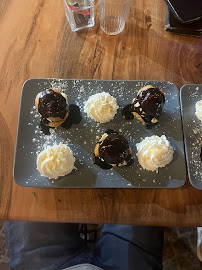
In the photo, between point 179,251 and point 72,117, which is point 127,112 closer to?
point 72,117

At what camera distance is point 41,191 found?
98 centimetres

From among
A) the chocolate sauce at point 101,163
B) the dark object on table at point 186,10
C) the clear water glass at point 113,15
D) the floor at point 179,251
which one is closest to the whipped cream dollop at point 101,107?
A: the chocolate sauce at point 101,163

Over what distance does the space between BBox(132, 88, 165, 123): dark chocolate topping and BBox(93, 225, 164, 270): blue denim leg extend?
0.61 metres

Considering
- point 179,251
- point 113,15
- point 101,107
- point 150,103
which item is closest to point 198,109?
point 150,103

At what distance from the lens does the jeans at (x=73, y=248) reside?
122 centimetres

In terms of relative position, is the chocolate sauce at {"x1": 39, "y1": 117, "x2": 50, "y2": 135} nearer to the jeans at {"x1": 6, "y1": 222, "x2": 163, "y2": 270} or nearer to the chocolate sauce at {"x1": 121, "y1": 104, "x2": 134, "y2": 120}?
the chocolate sauce at {"x1": 121, "y1": 104, "x2": 134, "y2": 120}

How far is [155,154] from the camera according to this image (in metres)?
0.96

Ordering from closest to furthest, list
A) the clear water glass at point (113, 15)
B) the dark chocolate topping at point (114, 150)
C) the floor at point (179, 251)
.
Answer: the dark chocolate topping at point (114, 150) → the clear water glass at point (113, 15) → the floor at point (179, 251)

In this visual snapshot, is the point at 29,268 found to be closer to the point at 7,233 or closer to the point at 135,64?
the point at 7,233

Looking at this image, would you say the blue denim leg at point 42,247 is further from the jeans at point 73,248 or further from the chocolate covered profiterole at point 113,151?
the chocolate covered profiterole at point 113,151

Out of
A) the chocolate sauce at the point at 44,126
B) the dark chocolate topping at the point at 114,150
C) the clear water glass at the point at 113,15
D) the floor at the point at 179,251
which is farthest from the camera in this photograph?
the floor at the point at 179,251

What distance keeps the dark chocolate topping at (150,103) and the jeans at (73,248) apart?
612mm

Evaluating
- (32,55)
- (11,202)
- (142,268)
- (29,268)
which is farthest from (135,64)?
(29,268)

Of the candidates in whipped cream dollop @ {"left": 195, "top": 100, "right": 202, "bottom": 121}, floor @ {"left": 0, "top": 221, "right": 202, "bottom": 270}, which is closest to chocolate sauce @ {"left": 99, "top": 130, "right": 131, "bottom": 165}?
whipped cream dollop @ {"left": 195, "top": 100, "right": 202, "bottom": 121}
